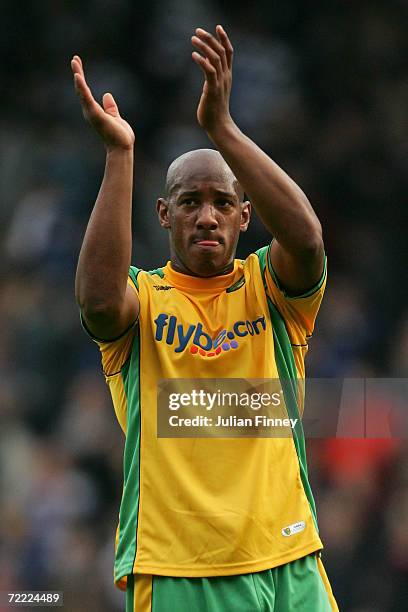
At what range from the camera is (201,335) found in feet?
8.75

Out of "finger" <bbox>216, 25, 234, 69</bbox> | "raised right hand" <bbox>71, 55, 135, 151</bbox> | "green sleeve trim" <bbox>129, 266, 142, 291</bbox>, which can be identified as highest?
"finger" <bbox>216, 25, 234, 69</bbox>

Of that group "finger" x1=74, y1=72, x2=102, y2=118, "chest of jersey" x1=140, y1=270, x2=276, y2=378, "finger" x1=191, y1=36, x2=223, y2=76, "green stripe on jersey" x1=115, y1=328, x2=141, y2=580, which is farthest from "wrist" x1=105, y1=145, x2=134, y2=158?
"green stripe on jersey" x1=115, y1=328, x2=141, y2=580

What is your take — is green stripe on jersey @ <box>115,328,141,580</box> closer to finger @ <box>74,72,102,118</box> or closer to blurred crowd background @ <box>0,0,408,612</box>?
finger @ <box>74,72,102,118</box>

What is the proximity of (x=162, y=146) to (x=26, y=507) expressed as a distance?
2.28 m

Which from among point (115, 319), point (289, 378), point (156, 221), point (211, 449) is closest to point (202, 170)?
point (115, 319)

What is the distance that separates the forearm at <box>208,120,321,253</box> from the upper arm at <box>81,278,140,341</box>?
444 mm

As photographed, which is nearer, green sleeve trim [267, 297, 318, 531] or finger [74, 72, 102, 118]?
finger [74, 72, 102, 118]

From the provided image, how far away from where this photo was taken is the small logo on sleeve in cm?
253

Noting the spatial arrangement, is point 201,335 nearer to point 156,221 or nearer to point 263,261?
point 263,261

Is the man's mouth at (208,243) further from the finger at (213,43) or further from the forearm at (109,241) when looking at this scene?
the finger at (213,43)

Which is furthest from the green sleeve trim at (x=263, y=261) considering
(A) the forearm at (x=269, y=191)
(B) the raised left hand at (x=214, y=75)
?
(B) the raised left hand at (x=214, y=75)

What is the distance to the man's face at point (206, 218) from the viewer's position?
2.77 metres

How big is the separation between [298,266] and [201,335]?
0.33 metres

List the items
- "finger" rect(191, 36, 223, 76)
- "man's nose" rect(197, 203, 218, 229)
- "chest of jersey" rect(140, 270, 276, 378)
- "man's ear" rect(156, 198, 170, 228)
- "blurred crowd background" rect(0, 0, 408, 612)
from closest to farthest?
"finger" rect(191, 36, 223, 76), "chest of jersey" rect(140, 270, 276, 378), "man's nose" rect(197, 203, 218, 229), "man's ear" rect(156, 198, 170, 228), "blurred crowd background" rect(0, 0, 408, 612)
